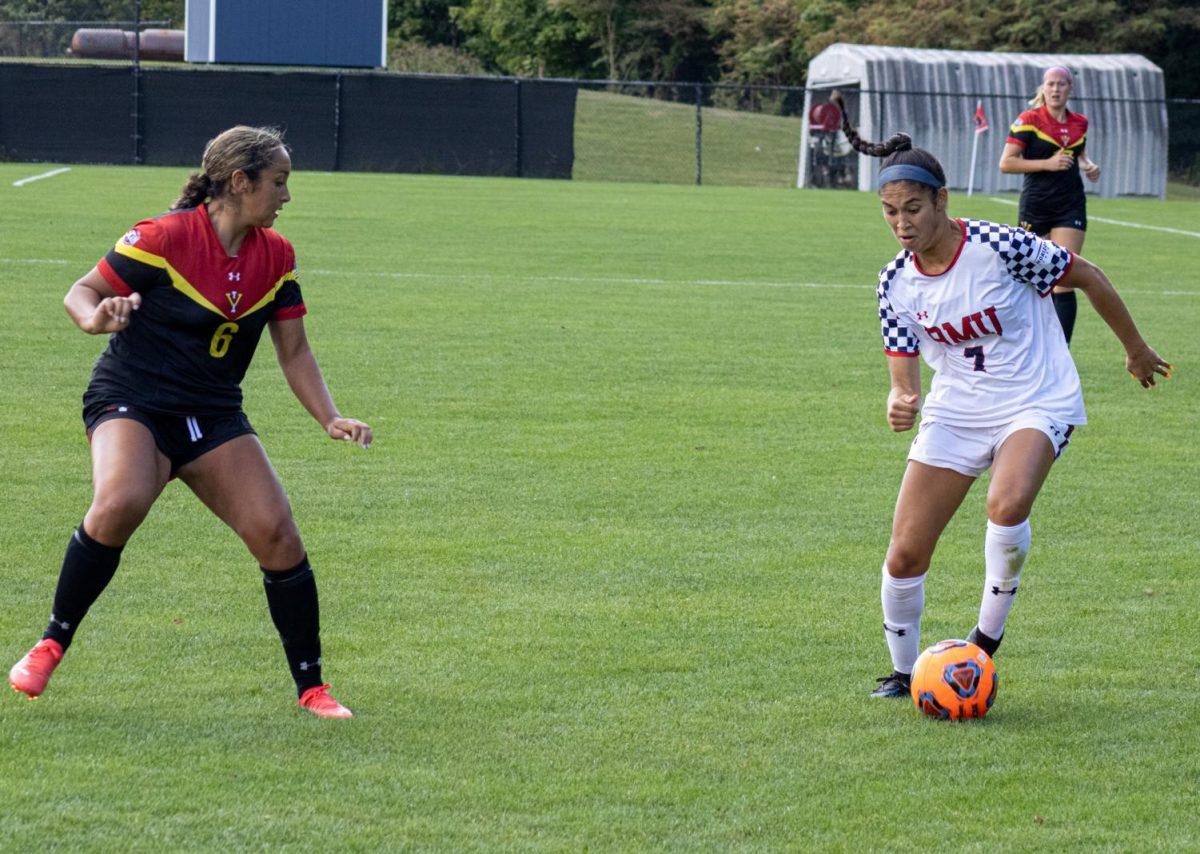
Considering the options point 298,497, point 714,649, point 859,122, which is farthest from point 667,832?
point 859,122

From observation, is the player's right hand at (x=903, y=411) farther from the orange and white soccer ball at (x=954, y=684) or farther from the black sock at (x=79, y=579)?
the black sock at (x=79, y=579)

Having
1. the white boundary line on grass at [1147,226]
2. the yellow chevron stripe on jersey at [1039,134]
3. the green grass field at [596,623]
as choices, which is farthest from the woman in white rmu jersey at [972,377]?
the white boundary line on grass at [1147,226]

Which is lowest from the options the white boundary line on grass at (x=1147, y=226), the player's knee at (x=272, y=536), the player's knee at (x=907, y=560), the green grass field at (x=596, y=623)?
the white boundary line on grass at (x=1147, y=226)

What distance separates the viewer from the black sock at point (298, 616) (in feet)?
17.0

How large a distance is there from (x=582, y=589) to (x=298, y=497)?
83.7 inches

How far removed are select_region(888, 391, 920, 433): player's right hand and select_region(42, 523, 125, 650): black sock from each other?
8.11ft

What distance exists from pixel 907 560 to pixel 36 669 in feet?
9.21

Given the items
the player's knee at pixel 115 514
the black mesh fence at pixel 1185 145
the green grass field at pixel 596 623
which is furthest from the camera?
the black mesh fence at pixel 1185 145

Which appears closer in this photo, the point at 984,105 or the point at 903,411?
the point at 903,411

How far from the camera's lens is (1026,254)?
5.35 meters

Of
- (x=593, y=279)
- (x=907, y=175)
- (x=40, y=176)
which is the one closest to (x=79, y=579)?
(x=907, y=175)

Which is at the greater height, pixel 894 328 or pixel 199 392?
pixel 894 328

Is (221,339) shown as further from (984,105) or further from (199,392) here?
(984,105)

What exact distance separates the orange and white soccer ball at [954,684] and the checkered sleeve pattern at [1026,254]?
1.23m
